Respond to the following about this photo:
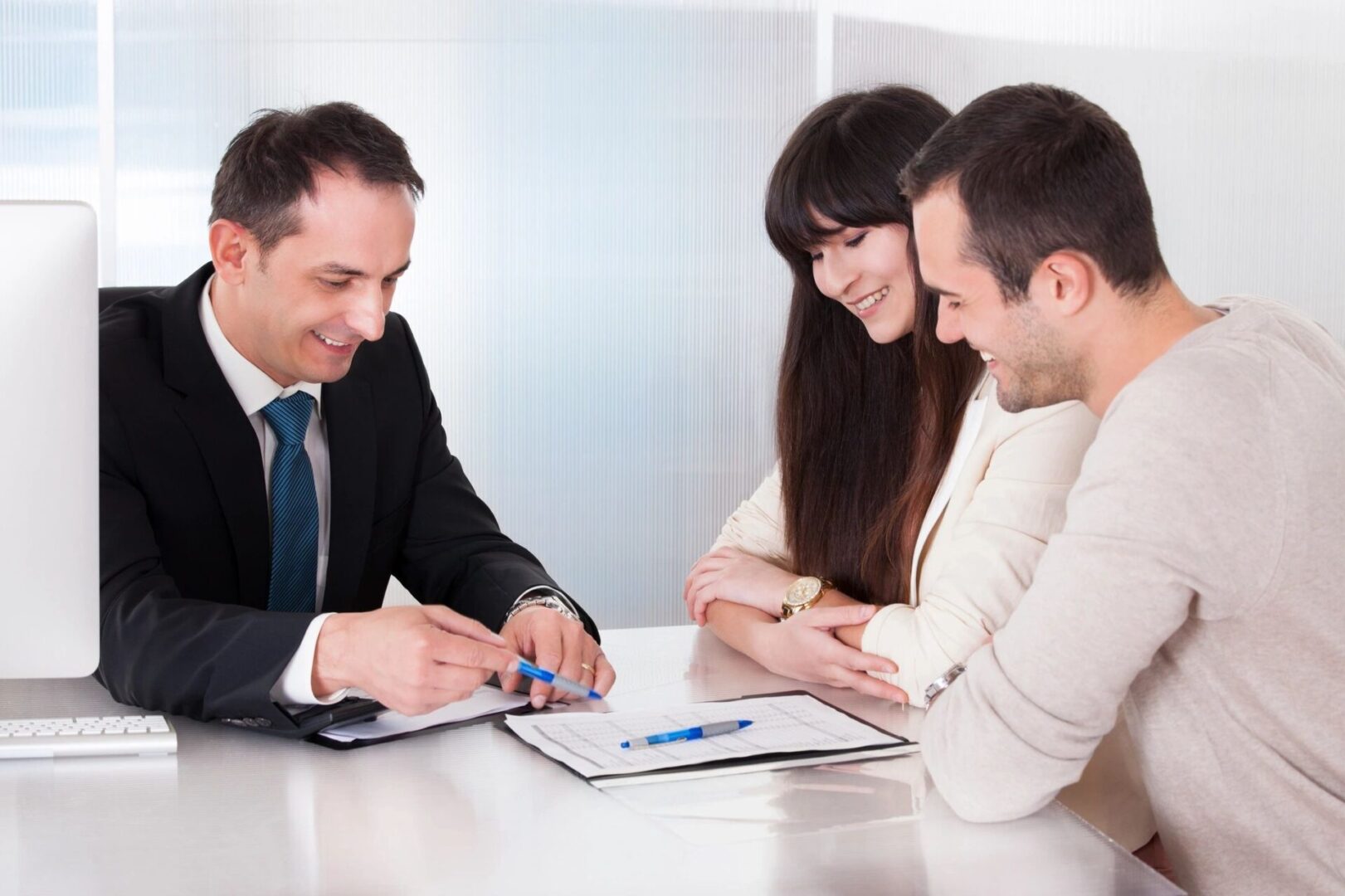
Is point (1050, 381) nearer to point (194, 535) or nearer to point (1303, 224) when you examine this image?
point (194, 535)

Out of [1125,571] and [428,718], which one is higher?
[1125,571]

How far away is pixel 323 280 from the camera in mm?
1941

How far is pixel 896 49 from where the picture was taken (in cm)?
427

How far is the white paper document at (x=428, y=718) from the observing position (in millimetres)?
1488

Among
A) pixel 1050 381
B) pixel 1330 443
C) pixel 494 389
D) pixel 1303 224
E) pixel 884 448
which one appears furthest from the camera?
pixel 1303 224

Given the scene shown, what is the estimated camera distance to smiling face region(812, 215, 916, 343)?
2.05m

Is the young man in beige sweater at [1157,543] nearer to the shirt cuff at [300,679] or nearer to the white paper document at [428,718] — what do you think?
the white paper document at [428,718]

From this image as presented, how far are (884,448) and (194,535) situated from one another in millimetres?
1003

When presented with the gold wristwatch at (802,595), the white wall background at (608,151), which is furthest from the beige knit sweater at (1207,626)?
the white wall background at (608,151)

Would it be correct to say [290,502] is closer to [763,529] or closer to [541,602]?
[541,602]

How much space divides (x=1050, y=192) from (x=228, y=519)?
1.15 meters

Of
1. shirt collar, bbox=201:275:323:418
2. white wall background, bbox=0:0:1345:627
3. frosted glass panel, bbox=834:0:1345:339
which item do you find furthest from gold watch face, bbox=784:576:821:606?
frosted glass panel, bbox=834:0:1345:339

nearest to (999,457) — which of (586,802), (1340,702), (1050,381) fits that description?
(1050,381)

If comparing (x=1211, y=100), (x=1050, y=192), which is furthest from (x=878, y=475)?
(x=1211, y=100)
